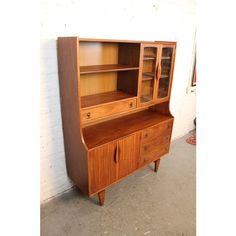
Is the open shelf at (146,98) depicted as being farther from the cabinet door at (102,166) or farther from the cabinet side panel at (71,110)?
the cabinet side panel at (71,110)

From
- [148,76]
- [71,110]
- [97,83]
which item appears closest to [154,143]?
[148,76]

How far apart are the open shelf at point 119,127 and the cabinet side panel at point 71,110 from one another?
12 centimetres

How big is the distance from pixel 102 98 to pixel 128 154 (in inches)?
23.0

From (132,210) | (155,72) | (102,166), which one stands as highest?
(155,72)

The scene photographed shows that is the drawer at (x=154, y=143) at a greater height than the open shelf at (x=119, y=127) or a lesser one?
lesser

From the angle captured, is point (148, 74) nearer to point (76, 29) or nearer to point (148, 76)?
point (148, 76)

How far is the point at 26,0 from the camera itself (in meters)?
0.69

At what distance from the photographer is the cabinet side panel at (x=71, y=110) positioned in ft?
4.68

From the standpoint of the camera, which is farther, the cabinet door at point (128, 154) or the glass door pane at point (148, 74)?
the glass door pane at point (148, 74)

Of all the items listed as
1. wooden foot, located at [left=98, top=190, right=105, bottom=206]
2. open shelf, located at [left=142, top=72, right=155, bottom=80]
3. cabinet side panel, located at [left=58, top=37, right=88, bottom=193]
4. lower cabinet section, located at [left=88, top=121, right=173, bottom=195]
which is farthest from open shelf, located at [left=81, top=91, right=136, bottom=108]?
wooden foot, located at [left=98, top=190, right=105, bottom=206]

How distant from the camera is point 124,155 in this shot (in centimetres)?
185

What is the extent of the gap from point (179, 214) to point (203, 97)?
1.71 m

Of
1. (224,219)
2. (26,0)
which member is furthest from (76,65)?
(224,219)

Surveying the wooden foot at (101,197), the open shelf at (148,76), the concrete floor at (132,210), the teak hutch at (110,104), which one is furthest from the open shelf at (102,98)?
the concrete floor at (132,210)
